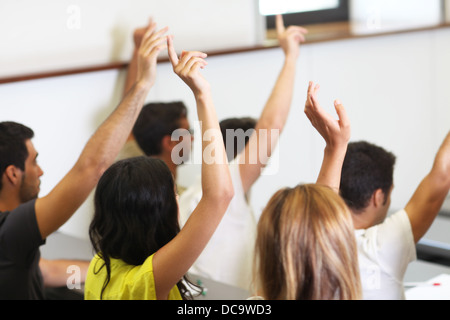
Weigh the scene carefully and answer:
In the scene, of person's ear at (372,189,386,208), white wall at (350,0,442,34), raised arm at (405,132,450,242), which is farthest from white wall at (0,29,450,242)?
raised arm at (405,132,450,242)

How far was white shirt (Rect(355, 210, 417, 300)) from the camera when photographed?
3.97 feet

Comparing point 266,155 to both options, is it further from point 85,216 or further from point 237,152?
point 85,216

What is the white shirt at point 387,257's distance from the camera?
3.97 feet

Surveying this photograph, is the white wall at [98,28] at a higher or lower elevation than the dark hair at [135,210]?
higher

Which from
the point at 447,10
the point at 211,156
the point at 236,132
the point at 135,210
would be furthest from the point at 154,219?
the point at 447,10

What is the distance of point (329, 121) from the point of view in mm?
1000

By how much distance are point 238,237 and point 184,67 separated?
692 millimetres

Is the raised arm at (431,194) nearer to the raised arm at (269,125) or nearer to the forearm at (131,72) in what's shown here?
the raised arm at (269,125)

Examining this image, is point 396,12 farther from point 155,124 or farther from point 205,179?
point 205,179

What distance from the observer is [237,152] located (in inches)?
65.3

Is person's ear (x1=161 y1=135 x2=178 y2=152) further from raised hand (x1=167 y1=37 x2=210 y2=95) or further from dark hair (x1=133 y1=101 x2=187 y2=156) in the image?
raised hand (x1=167 y1=37 x2=210 y2=95)

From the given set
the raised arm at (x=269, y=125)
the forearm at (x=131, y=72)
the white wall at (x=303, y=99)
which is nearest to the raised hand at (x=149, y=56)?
the raised arm at (x=269, y=125)

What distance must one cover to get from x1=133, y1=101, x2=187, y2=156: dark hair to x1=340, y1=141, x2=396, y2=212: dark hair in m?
0.72
